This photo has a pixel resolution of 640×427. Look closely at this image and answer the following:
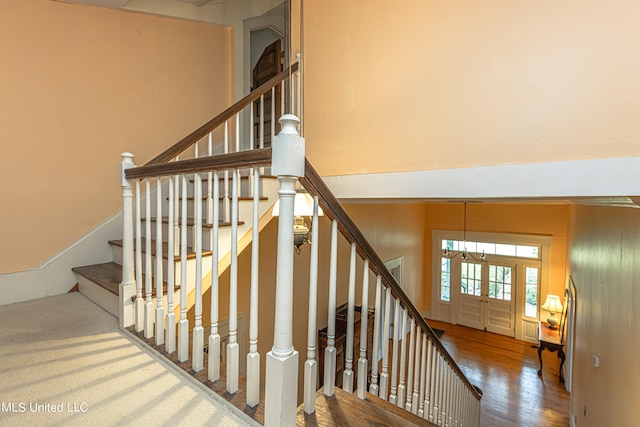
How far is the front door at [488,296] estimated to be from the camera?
671 centimetres

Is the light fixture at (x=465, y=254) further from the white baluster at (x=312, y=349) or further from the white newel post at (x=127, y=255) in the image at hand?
the white newel post at (x=127, y=255)

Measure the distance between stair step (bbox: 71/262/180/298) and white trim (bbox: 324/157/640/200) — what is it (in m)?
1.50

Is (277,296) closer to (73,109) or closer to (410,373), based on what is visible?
(410,373)

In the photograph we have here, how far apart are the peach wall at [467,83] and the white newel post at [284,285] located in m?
1.20

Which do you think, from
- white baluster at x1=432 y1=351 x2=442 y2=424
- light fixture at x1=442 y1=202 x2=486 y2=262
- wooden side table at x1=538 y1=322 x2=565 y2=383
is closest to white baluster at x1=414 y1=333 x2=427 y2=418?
white baluster at x1=432 y1=351 x2=442 y2=424

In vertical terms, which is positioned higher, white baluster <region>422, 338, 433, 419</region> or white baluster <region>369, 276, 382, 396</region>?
white baluster <region>369, 276, 382, 396</region>

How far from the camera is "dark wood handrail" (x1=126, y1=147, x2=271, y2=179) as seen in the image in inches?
41.0

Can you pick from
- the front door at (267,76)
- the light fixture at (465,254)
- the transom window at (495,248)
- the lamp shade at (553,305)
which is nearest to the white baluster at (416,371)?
the front door at (267,76)

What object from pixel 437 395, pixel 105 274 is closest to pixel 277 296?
pixel 437 395

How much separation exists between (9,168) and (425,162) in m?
2.77

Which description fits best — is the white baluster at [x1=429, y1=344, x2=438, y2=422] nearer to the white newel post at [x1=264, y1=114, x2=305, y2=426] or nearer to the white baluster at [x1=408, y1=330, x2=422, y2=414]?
the white baluster at [x1=408, y1=330, x2=422, y2=414]

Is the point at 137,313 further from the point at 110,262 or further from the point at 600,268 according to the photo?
the point at 600,268

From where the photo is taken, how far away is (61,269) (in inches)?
93.6

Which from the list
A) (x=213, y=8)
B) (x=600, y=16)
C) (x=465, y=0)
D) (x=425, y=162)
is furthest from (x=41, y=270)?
(x=600, y=16)
